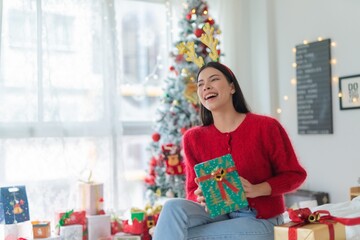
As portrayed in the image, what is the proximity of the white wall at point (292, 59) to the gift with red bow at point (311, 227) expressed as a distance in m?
2.07

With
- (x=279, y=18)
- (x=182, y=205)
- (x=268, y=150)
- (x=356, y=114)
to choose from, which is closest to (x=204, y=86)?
(x=268, y=150)

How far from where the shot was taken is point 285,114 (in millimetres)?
4219

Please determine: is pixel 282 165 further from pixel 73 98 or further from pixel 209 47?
pixel 73 98

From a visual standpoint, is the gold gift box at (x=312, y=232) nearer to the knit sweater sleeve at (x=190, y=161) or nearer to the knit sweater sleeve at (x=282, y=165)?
the knit sweater sleeve at (x=282, y=165)

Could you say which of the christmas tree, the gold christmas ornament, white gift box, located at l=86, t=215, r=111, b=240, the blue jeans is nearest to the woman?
the blue jeans

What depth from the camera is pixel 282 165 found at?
1.90m

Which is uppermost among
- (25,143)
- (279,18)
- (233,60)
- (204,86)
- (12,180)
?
(279,18)

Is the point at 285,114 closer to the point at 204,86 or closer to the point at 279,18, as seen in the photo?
the point at 279,18

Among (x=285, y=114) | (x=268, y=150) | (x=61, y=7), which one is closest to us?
(x=268, y=150)

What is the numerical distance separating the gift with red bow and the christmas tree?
231 cm

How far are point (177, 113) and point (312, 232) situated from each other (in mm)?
2573

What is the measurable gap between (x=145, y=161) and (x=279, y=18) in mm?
1752

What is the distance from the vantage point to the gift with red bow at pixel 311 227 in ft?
5.02

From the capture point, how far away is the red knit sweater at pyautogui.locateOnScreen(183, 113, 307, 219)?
1.88 m
